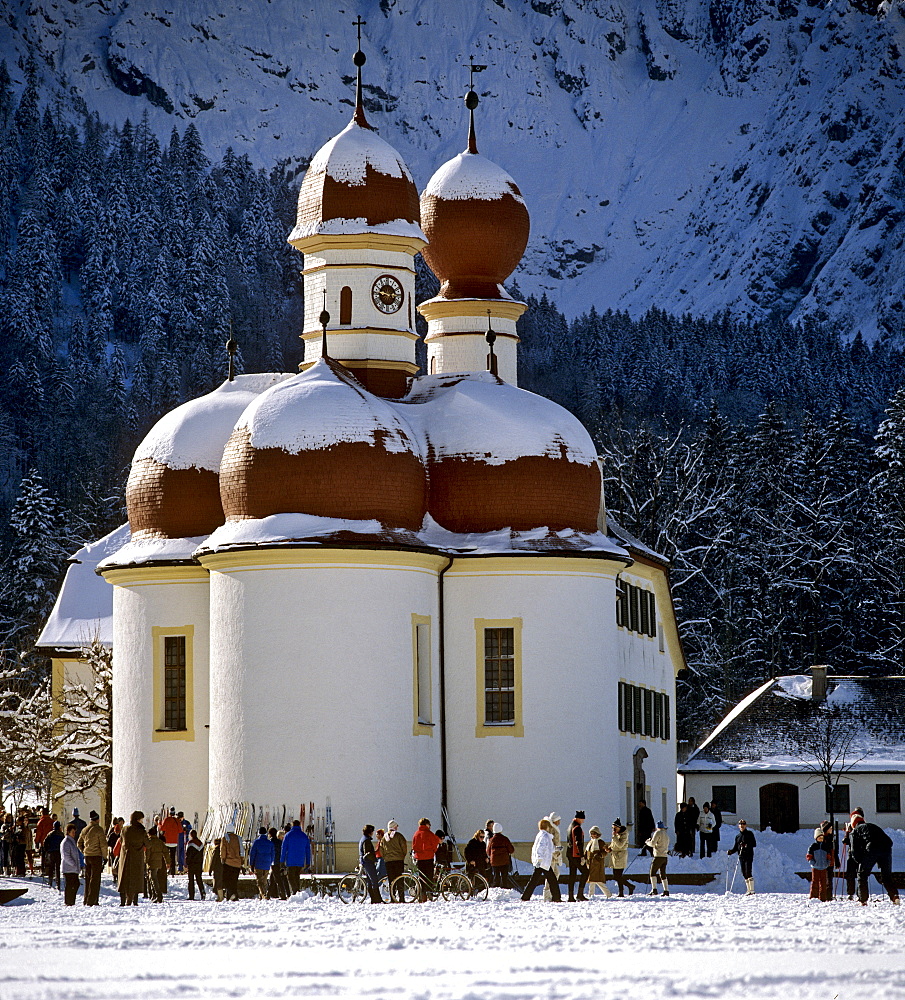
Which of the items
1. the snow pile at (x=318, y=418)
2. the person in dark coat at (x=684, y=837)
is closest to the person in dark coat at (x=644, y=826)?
the person in dark coat at (x=684, y=837)

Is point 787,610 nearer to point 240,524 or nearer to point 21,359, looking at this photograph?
point 240,524

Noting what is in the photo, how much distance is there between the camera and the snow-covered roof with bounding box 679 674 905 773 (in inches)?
2397

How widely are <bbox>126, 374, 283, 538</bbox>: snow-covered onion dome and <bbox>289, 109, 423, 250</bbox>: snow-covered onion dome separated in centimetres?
430

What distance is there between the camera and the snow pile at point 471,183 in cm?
5150

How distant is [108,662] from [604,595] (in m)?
14.1

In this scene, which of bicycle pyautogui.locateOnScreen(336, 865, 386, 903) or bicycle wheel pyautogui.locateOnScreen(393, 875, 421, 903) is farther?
bicycle pyautogui.locateOnScreen(336, 865, 386, 903)

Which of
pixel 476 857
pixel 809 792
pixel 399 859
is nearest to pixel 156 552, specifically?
pixel 476 857

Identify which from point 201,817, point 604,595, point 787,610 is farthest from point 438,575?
point 787,610

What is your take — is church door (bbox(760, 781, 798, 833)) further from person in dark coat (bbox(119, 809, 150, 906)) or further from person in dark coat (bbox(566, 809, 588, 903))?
person in dark coat (bbox(119, 809, 150, 906))

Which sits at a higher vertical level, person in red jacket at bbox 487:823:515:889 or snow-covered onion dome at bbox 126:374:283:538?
snow-covered onion dome at bbox 126:374:283:538

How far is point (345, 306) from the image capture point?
45.5 metres

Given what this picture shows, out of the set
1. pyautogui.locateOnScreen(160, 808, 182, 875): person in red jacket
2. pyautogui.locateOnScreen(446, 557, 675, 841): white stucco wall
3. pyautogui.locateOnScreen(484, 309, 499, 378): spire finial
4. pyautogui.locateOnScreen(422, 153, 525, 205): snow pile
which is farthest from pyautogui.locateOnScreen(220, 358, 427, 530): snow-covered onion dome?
pyautogui.locateOnScreen(422, 153, 525, 205): snow pile

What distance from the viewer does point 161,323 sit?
171750mm

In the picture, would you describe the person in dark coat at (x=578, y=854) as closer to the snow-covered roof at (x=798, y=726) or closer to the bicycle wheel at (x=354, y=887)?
the bicycle wheel at (x=354, y=887)
